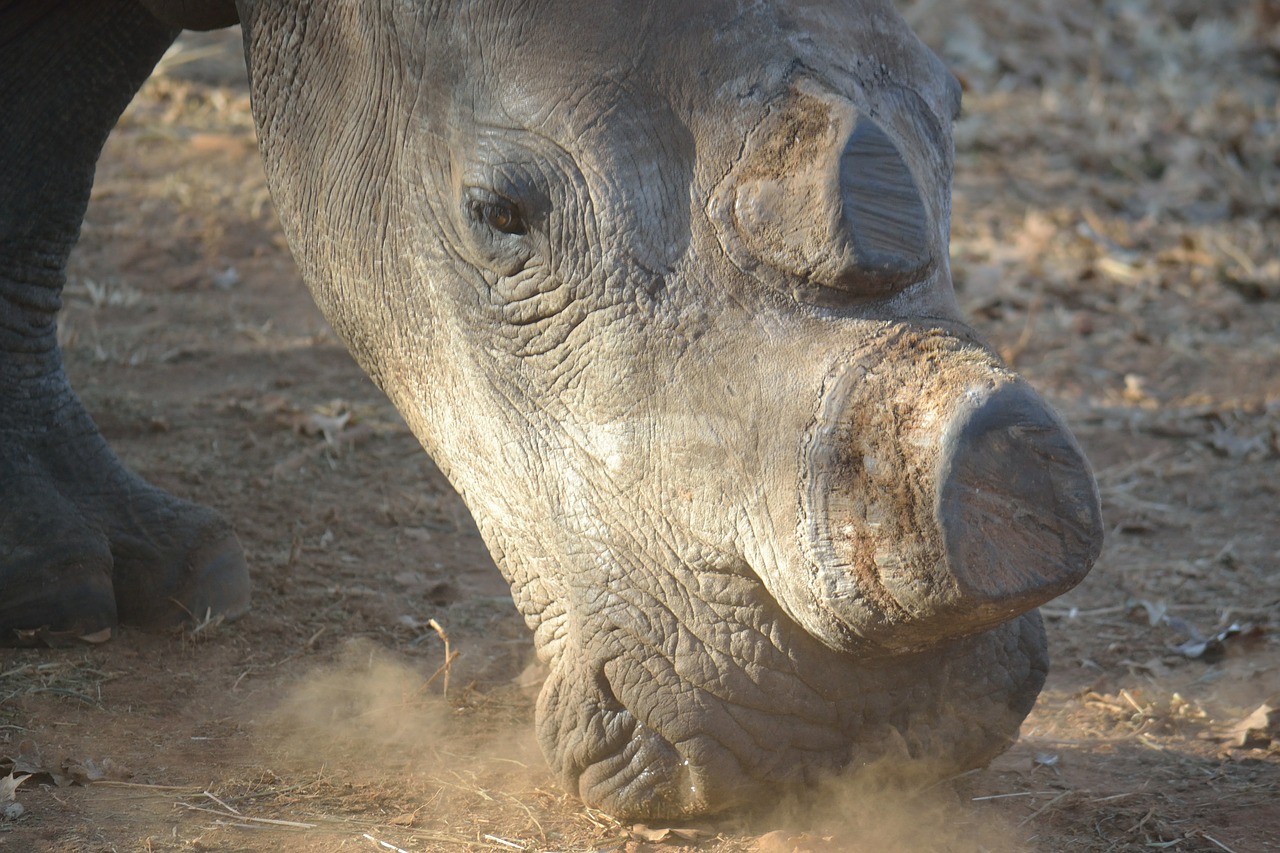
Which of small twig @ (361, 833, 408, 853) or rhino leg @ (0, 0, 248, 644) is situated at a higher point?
rhino leg @ (0, 0, 248, 644)

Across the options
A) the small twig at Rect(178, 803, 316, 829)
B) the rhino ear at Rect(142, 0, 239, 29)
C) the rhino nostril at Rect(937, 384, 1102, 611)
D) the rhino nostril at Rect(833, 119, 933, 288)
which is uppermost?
the rhino ear at Rect(142, 0, 239, 29)

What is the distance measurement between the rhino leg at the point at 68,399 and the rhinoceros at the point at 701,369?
1102 millimetres

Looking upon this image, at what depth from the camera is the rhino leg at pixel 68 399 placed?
364cm

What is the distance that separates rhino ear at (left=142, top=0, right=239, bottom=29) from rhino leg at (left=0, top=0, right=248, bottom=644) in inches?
13.8

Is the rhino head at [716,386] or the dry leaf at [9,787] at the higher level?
the rhino head at [716,386]

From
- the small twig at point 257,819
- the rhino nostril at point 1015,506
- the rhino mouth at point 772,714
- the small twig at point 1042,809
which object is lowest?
the small twig at point 1042,809

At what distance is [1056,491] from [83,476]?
2.65m

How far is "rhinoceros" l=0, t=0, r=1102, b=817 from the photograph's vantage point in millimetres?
2143

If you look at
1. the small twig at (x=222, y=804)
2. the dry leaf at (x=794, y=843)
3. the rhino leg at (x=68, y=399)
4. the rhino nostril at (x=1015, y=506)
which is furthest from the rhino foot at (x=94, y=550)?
the rhino nostril at (x=1015, y=506)

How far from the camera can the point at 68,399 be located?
3900mm

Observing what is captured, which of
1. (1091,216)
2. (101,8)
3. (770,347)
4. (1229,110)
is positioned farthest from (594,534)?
(1229,110)

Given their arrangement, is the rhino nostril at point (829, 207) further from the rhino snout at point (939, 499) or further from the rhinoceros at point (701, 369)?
the rhino snout at point (939, 499)

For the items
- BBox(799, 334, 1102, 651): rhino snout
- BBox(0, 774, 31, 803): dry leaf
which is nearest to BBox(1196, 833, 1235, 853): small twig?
BBox(799, 334, 1102, 651): rhino snout

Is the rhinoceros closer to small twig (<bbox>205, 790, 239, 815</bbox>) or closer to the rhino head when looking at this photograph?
the rhino head
